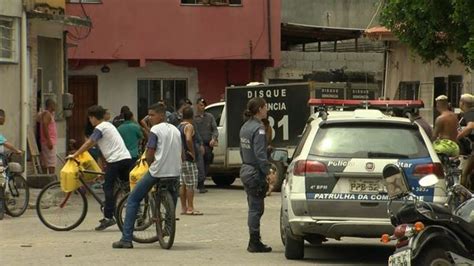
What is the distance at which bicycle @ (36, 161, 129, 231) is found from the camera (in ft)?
49.4

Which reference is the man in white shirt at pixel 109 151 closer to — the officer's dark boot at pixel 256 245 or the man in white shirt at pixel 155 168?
the man in white shirt at pixel 155 168

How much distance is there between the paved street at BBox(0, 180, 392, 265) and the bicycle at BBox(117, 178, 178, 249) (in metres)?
0.16

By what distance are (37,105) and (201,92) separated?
1047 cm

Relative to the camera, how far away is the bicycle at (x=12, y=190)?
16.9m

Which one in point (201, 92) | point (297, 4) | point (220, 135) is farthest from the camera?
point (297, 4)

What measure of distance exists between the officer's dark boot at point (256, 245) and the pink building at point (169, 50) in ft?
59.4

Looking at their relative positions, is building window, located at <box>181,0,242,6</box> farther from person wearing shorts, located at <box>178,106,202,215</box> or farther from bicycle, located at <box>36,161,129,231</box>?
bicycle, located at <box>36,161,129,231</box>

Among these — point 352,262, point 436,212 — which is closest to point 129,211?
point 352,262

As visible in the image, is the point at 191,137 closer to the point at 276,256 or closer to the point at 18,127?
the point at 18,127

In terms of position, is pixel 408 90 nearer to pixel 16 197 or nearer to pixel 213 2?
pixel 213 2

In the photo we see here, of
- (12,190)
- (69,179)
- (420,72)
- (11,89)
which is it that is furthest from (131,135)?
(420,72)

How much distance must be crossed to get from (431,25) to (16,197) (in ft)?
28.2

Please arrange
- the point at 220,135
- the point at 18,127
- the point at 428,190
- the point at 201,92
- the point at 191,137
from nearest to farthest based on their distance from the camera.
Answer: the point at 428,190
the point at 191,137
the point at 18,127
the point at 220,135
the point at 201,92

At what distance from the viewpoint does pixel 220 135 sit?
23906mm
